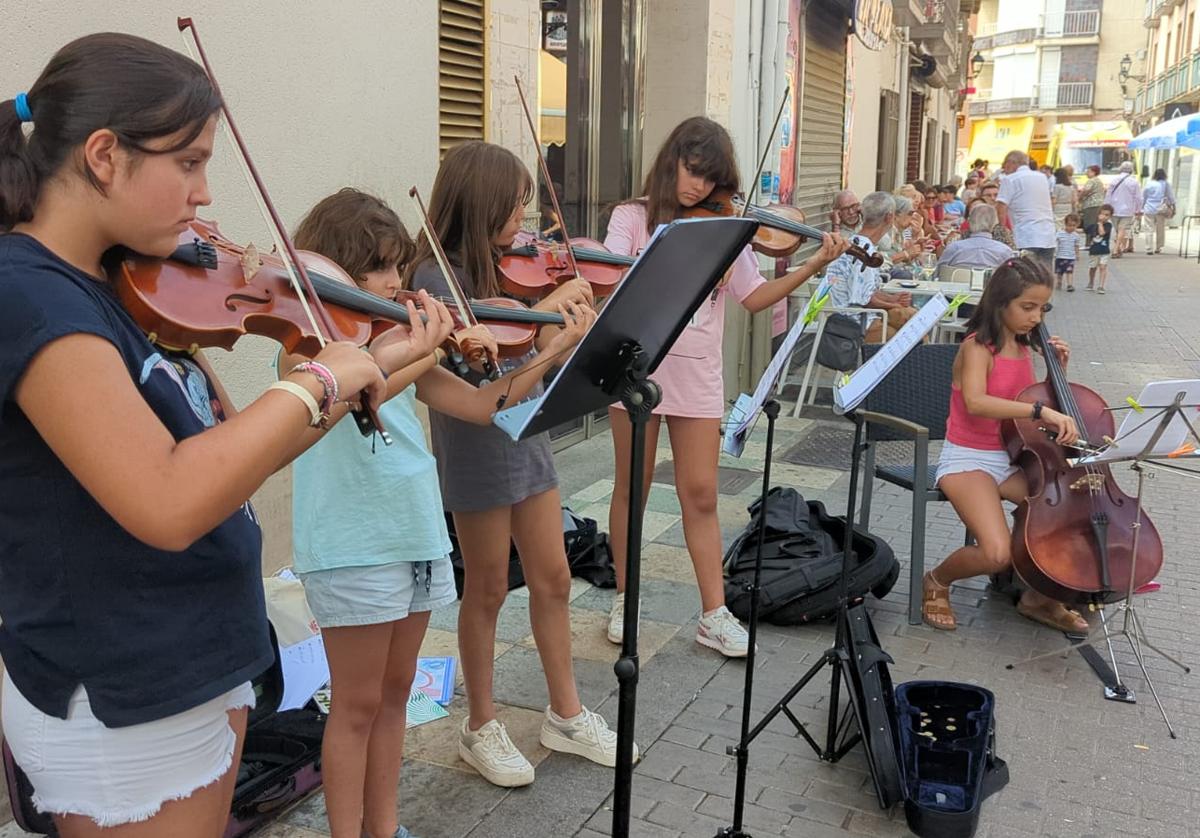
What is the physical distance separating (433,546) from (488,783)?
96 centimetres

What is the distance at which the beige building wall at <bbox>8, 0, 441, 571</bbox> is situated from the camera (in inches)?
121

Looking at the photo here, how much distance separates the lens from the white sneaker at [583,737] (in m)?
3.03

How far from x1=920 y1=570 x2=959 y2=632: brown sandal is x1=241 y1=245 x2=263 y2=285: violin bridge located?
317cm

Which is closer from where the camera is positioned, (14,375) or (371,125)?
(14,375)

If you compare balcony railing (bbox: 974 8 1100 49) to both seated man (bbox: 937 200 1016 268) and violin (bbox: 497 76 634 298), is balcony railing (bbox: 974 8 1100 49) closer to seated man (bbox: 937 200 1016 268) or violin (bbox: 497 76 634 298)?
seated man (bbox: 937 200 1016 268)

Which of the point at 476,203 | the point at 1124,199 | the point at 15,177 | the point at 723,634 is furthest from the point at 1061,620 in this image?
the point at 1124,199

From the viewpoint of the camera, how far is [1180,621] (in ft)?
13.8

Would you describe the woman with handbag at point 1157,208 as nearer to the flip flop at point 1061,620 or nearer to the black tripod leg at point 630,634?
the flip flop at point 1061,620

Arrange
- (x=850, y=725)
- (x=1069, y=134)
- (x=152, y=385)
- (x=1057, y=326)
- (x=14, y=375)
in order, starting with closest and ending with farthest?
(x=14, y=375) < (x=152, y=385) < (x=850, y=725) < (x=1057, y=326) < (x=1069, y=134)

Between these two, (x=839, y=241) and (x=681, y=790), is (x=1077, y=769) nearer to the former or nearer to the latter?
(x=681, y=790)

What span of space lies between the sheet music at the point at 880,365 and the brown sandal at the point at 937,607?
160cm

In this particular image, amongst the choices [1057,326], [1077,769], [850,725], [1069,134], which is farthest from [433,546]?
[1069,134]

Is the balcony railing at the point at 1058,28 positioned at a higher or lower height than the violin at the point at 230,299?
higher

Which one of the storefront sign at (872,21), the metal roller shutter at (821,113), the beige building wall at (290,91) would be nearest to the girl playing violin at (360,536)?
the beige building wall at (290,91)
